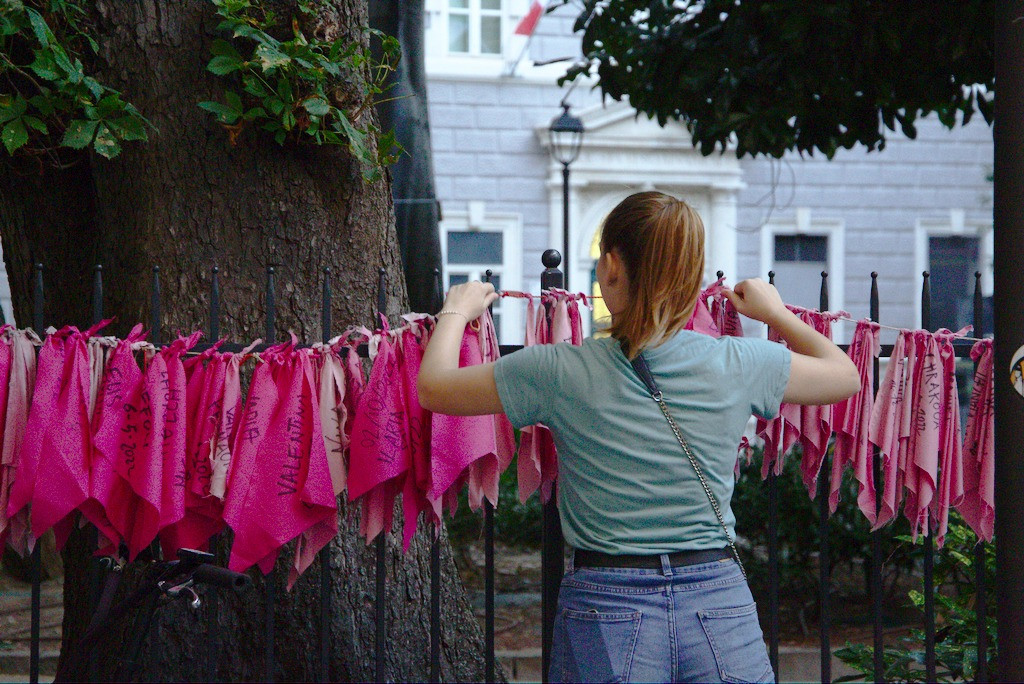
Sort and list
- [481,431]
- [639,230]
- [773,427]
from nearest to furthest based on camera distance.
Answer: [639,230], [481,431], [773,427]

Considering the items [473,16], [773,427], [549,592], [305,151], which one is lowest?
[549,592]

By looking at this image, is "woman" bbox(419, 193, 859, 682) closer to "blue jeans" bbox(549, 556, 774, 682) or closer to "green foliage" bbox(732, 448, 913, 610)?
"blue jeans" bbox(549, 556, 774, 682)

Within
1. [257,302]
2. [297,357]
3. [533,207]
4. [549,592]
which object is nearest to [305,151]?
[257,302]

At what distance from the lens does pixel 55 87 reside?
132 inches

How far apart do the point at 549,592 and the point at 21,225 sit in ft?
7.71

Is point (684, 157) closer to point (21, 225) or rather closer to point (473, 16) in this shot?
point (473, 16)

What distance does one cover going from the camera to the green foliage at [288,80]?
320 cm

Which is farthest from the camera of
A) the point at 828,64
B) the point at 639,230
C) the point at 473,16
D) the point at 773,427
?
the point at 473,16

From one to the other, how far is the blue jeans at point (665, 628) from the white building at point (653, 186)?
10988mm

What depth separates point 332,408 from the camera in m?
2.88

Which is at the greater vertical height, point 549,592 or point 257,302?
point 257,302

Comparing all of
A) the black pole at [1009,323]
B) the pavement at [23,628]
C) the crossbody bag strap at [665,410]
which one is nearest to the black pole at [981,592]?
the black pole at [1009,323]

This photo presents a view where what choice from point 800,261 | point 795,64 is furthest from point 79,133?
point 800,261

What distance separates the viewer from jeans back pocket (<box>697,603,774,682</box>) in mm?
1938
